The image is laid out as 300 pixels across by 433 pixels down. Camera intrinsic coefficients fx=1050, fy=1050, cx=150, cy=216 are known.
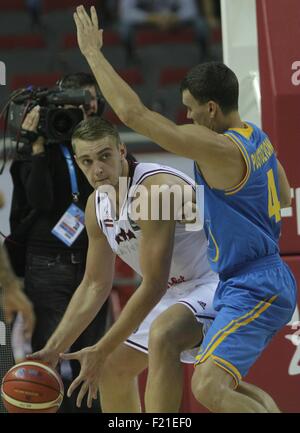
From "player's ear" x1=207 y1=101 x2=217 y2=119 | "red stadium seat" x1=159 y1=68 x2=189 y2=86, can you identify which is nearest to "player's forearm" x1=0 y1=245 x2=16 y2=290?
"player's ear" x1=207 y1=101 x2=217 y2=119

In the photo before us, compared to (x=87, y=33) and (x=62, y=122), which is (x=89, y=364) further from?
(x=62, y=122)

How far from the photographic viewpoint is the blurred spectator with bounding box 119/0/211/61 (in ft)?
45.6

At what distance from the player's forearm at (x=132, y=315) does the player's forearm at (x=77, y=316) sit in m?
0.48

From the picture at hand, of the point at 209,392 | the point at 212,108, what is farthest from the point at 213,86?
the point at 209,392

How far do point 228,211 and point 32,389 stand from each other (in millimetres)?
1372

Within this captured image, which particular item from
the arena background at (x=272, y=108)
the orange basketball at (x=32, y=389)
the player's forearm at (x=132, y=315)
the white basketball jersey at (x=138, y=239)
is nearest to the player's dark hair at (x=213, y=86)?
the white basketball jersey at (x=138, y=239)

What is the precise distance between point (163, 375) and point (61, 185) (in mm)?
1793

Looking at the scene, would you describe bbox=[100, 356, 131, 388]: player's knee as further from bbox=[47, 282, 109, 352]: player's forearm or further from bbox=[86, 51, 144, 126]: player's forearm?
bbox=[86, 51, 144, 126]: player's forearm

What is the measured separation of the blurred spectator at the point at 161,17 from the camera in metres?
13.9

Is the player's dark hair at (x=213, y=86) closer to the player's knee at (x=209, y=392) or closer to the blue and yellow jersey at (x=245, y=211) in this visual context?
the blue and yellow jersey at (x=245, y=211)

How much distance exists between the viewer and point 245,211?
16.3 ft

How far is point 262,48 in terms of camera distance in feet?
20.7
